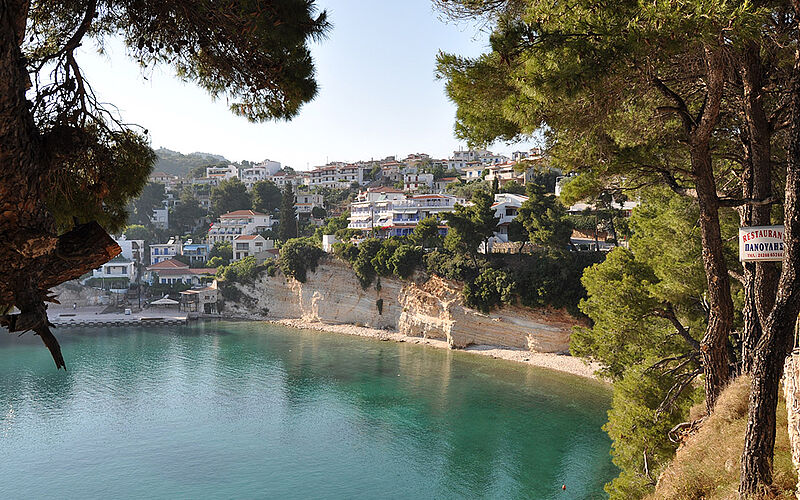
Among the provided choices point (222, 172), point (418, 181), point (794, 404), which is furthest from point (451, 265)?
point (222, 172)

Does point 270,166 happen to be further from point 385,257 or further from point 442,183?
point 385,257

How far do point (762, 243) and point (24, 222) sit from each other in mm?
4890

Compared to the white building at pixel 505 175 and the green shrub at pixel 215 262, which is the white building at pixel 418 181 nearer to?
the white building at pixel 505 175

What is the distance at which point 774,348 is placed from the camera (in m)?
3.87

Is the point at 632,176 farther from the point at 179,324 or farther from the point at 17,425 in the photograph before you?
the point at 179,324

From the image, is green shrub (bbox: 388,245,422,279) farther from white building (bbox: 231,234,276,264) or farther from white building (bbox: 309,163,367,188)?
white building (bbox: 309,163,367,188)

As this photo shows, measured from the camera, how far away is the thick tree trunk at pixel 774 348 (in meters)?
3.80

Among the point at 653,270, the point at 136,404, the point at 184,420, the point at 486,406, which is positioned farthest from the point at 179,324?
the point at 653,270

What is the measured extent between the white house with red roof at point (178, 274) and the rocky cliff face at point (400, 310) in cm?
552

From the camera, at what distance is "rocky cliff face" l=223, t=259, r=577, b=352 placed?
26.3 meters

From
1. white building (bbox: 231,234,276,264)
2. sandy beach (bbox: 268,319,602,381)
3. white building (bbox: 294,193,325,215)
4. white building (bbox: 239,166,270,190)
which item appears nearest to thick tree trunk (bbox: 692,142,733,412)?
sandy beach (bbox: 268,319,602,381)

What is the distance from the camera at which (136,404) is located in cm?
2058

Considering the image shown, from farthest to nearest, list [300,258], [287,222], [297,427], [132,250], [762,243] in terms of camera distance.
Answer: [132,250], [287,222], [300,258], [297,427], [762,243]

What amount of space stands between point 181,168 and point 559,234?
4198 inches
